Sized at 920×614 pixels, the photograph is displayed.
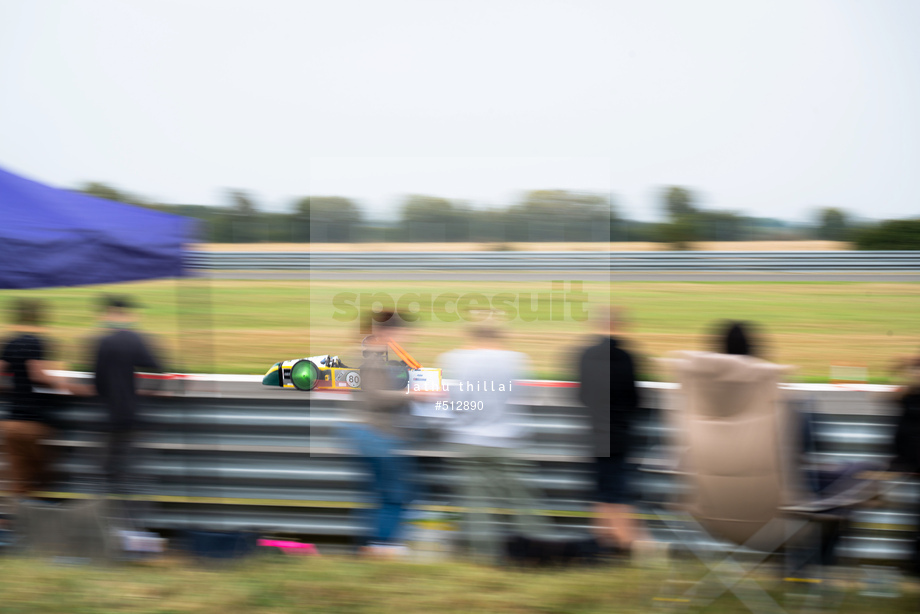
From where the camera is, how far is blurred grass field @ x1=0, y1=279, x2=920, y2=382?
6211 mm

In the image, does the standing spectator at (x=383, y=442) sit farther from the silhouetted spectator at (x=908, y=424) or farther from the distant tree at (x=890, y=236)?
the distant tree at (x=890, y=236)

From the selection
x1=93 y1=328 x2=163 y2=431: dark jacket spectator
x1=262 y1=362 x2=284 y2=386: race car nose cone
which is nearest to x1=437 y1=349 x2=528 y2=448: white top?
x1=93 y1=328 x2=163 y2=431: dark jacket spectator

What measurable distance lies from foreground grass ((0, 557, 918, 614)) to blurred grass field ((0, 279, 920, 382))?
133 centimetres

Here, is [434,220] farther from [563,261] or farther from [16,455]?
[16,455]

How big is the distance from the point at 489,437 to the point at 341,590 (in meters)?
1.21

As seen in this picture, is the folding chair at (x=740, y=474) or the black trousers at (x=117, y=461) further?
the black trousers at (x=117, y=461)

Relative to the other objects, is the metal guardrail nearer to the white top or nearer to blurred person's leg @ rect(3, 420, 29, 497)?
blurred person's leg @ rect(3, 420, 29, 497)

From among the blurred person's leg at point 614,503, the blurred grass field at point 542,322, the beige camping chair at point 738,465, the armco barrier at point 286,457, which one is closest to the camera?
the beige camping chair at point 738,465

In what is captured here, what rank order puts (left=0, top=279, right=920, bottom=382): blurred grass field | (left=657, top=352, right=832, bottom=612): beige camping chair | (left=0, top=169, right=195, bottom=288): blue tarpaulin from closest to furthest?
(left=657, top=352, right=832, bottom=612): beige camping chair → (left=0, top=169, right=195, bottom=288): blue tarpaulin → (left=0, top=279, right=920, bottom=382): blurred grass field

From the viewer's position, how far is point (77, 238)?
15.3 ft

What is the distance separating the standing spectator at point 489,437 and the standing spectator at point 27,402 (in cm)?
246

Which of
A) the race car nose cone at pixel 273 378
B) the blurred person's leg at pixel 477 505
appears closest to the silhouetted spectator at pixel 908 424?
the blurred person's leg at pixel 477 505

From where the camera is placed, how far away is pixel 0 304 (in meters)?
17.3

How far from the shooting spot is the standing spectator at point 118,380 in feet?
14.0
